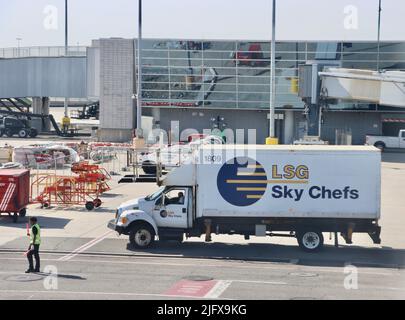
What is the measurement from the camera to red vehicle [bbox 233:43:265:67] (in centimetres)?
7156

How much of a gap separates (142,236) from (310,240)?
210 inches

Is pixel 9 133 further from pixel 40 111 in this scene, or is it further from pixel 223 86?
pixel 223 86

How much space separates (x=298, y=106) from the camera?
236ft

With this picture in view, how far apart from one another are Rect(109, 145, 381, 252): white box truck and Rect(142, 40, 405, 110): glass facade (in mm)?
46082

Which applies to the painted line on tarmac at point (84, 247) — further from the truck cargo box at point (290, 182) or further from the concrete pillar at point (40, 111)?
the concrete pillar at point (40, 111)

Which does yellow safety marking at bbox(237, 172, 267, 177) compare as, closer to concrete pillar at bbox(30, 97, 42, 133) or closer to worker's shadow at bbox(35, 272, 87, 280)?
worker's shadow at bbox(35, 272, 87, 280)

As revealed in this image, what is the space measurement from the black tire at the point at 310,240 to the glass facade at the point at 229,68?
4639 centimetres

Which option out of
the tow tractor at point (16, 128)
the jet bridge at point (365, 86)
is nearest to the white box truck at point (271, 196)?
the jet bridge at point (365, 86)

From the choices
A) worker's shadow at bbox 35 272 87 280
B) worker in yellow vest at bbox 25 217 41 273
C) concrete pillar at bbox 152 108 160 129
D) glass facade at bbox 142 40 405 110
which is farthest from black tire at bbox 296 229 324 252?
concrete pillar at bbox 152 108 160 129

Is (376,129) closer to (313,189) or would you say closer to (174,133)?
(174,133)

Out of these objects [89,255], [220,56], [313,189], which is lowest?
[89,255]

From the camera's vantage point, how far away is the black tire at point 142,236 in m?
25.2
